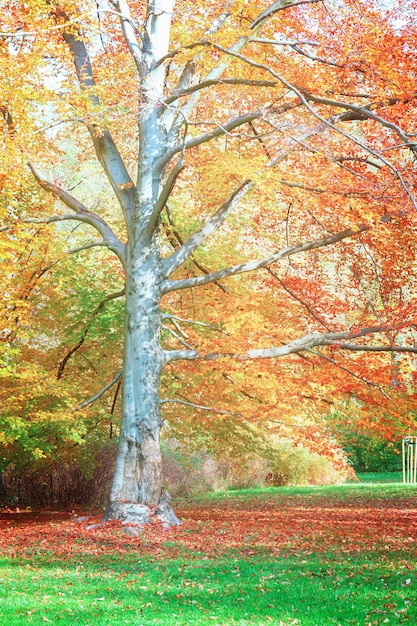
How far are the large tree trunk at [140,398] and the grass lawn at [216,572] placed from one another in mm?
655

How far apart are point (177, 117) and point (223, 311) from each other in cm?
326

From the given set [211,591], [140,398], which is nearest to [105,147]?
[140,398]

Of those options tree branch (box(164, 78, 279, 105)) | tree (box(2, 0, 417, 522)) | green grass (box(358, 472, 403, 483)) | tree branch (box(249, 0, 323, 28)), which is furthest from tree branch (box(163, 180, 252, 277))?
green grass (box(358, 472, 403, 483))

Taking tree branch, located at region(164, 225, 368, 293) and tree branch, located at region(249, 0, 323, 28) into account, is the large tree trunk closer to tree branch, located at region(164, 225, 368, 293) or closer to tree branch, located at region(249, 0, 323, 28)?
tree branch, located at region(164, 225, 368, 293)

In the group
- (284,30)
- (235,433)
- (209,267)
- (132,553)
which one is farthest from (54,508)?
(284,30)

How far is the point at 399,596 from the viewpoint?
5.96 metres

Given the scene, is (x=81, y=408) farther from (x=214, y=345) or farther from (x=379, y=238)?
(x=379, y=238)

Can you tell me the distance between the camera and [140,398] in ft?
36.9

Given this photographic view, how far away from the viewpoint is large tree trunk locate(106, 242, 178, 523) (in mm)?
10969

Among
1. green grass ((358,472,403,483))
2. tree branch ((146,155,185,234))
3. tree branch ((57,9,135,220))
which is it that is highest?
tree branch ((57,9,135,220))

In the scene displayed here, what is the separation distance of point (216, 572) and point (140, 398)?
13.6 feet

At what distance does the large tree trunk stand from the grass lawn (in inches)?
25.8

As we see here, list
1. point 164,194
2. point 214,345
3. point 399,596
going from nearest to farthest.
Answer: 1. point 399,596
2. point 164,194
3. point 214,345

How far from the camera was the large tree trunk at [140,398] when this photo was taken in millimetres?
10969
